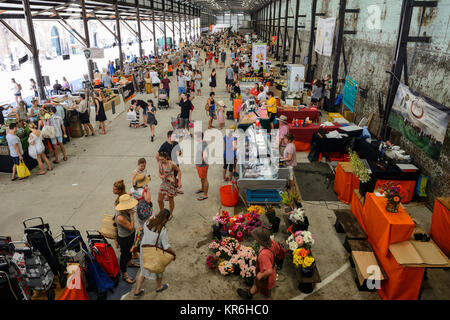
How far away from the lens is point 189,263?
204 inches

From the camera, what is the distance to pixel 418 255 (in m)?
4.27

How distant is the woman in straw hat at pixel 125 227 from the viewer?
4.42 metres

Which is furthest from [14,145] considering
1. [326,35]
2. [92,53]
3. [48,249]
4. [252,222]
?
[326,35]

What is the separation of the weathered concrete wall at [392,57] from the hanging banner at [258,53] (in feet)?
17.4

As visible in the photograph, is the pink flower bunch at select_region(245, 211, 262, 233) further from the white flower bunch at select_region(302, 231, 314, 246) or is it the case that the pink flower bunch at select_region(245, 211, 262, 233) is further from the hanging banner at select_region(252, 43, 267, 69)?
the hanging banner at select_region(252, 43, 267, 69)

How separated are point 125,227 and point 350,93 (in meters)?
10.7

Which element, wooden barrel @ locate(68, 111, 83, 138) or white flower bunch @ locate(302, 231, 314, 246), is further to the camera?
wooden barrel @ locate(68, 111, 83, 138)

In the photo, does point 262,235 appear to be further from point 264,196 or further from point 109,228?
point 264,196

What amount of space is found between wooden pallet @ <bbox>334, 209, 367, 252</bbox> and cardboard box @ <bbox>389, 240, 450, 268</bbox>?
848 millimetres

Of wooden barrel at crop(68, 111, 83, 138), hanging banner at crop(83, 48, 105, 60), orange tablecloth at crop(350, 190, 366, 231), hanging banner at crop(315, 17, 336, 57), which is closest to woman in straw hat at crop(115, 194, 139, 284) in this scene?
orange tablecloth at crop(350, 190, 366, 231)

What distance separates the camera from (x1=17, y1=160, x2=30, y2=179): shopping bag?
8.30 meters
